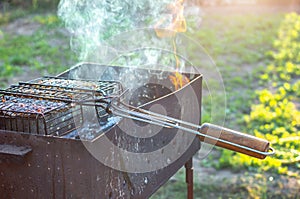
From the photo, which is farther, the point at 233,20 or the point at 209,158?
the point at 233,20

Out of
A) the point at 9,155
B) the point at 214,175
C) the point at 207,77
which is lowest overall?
the point at 214,175

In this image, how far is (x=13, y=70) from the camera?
25.3ft

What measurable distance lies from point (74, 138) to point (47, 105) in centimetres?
27

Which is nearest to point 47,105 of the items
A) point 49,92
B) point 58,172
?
point 49,92

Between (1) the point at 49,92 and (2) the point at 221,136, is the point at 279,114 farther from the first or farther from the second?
(1) the point at 49,92

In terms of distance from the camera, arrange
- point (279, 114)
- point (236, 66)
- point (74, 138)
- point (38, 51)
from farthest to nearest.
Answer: point (38, 51) < point (236, 66) < point (279, 114) < point (74, 138)

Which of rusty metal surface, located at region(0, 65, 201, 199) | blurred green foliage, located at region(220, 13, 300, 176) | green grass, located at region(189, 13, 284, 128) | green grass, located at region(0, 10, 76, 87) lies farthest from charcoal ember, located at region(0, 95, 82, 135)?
green grass, located at region(0, 10, 76, 87)

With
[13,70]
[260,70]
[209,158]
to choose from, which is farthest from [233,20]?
[209,158]

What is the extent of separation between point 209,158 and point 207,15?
6537 millimetres

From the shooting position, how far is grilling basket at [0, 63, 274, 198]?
88.9 inches

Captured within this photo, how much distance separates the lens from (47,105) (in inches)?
99.3

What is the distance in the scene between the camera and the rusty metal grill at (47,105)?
2441mm

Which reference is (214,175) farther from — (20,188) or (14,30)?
(14,30)

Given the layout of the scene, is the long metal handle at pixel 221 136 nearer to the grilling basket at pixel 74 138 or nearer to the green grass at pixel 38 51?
the grilling basket at pixel 74 138
